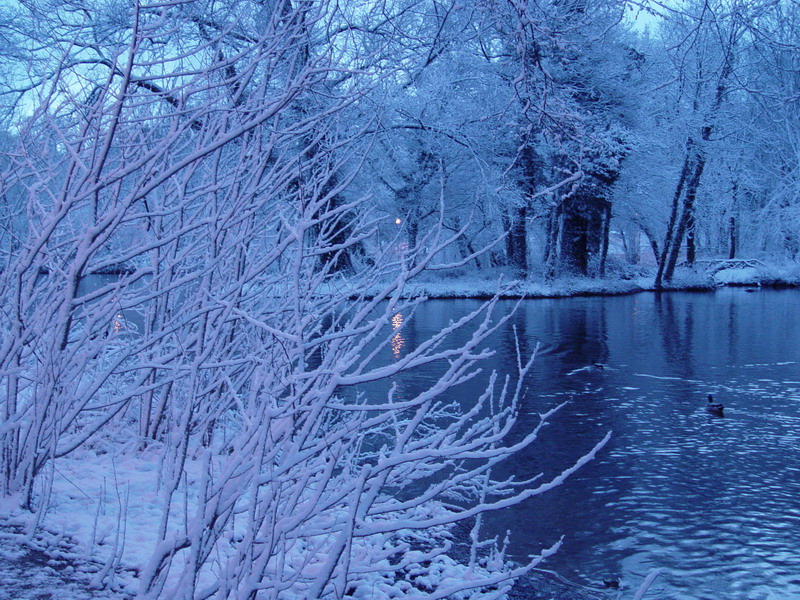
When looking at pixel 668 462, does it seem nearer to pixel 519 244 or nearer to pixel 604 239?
pixel 519 244

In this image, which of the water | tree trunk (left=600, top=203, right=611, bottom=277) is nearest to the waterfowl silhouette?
the water

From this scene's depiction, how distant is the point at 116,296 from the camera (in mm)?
3988

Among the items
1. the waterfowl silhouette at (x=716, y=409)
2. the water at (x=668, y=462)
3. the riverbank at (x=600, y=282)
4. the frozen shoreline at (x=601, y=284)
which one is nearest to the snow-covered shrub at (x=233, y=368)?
the water at (x=668, y=462)

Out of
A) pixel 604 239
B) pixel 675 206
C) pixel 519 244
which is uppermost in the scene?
pixel 675 206

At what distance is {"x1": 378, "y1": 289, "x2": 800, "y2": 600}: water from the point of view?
5641mm

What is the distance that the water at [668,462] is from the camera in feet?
18.5

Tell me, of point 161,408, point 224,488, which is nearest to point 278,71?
point 161,408

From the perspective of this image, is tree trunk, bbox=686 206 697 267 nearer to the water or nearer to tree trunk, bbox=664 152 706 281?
tree trunk, bbox=664 152 706 281

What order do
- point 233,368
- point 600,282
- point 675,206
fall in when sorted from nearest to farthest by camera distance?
point 233,368
point 600,282
point 675,206

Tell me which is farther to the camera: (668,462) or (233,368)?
(668,462)

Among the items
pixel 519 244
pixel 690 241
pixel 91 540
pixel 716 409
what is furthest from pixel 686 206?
pixel 91 540

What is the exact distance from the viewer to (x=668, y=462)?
813cm

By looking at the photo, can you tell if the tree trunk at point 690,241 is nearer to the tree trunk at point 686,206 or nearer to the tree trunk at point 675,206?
the tree trunk at point 686,206

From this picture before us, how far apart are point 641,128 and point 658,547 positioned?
29.5m
